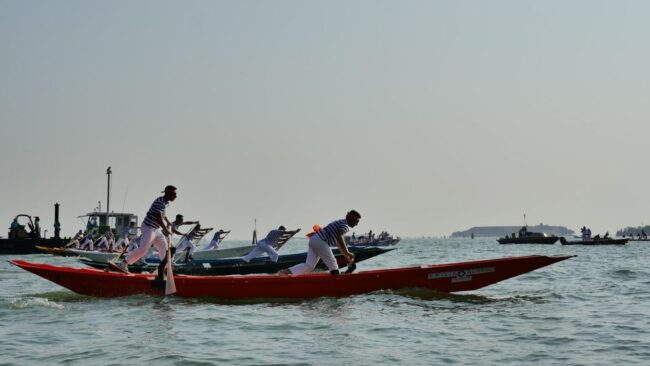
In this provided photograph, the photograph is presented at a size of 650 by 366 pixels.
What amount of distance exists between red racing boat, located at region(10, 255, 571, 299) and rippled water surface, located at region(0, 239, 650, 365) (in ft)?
0.83

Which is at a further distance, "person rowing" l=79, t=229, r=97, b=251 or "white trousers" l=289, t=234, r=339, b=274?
"person rowing" l=79, t=229, r=97, b=251

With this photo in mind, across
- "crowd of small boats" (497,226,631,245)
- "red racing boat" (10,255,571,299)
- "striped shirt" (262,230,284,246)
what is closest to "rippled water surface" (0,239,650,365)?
"red racing boat" (10,255,571,299)

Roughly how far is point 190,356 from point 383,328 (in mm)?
3410

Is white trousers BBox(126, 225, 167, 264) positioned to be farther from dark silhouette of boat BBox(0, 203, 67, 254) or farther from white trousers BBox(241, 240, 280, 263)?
dark silhouette of boat BBox(0, 203, 67, 254)

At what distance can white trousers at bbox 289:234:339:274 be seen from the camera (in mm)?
14930

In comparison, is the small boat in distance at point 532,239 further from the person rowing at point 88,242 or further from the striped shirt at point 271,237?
the striped shirt at point 271,237

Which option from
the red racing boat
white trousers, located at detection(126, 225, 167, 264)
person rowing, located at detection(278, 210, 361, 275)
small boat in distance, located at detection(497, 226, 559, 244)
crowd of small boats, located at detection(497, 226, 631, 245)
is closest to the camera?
person rowing, located at detection(278, 210, 361, 275)

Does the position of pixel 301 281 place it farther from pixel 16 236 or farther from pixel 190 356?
pixel 16 236

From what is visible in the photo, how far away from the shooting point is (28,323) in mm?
12055

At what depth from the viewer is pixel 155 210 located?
1459 cm

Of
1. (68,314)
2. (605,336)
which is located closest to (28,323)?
(68,314)

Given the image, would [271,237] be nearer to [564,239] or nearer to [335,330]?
[335,330]

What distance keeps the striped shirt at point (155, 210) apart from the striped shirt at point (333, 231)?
3.19 m

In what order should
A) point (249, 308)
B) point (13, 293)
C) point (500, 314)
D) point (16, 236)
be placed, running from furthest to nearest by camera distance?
Answer: point (16, 236) < point (13, 293) < point (249, 308) < point (500, 314)
